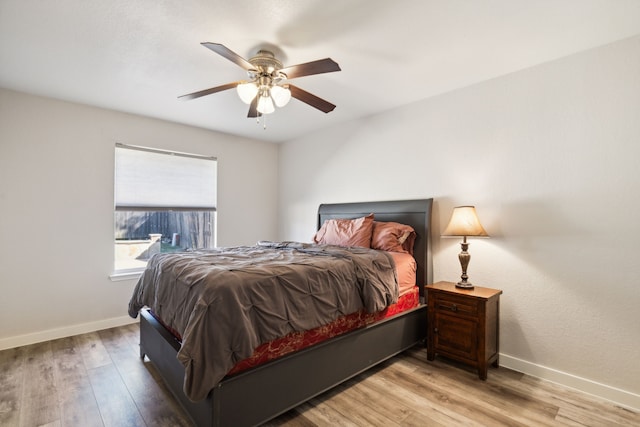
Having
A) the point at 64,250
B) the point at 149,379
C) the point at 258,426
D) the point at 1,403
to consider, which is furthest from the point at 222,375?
the point at 64,250

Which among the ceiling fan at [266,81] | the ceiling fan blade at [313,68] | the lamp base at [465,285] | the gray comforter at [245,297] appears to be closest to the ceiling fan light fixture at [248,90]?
the ceiling fan at [266,81]

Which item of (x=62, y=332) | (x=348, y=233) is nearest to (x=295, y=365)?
(x=348, y=233)

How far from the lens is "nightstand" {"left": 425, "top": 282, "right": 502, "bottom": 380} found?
7.71 feet

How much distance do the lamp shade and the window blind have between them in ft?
11.0

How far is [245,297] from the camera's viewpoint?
1657 mm

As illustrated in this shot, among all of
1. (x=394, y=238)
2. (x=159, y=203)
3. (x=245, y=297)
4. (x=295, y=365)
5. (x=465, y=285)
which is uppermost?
(x=159, y=203)

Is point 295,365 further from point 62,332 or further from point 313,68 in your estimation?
point 62,332

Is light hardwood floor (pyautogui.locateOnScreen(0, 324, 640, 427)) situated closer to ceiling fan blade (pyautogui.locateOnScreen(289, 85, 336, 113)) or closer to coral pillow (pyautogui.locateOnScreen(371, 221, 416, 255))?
coral pillow (pyautogui.locateOnScreen(371, 221, 416, 255))

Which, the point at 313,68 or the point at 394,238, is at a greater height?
the point at 313,68

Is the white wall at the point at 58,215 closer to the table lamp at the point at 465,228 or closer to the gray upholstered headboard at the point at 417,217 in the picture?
the gray upholstered headboard at the point at 417,217

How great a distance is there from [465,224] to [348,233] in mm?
1199

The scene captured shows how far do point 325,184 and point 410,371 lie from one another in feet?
8.78

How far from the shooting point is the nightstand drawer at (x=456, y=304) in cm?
239

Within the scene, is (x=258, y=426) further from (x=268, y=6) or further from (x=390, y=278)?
(x=268, y=6)
